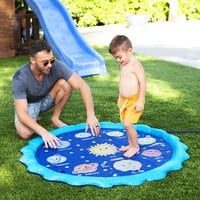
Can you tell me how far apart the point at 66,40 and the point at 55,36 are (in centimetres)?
25

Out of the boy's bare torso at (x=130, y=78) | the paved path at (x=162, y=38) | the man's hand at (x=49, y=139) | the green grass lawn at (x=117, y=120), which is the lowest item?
the paved path at (x=162, y=38)

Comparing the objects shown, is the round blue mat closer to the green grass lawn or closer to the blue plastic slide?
the green grass lawn

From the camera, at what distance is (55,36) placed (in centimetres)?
737

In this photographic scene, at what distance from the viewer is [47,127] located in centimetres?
425

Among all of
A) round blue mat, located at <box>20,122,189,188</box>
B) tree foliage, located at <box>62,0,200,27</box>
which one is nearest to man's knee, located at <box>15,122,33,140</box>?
round blue mat, located at <box>20,122,189,188</box>

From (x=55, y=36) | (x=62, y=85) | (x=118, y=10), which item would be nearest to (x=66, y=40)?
(x=55, y=36)

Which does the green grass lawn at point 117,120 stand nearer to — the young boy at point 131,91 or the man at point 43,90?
the man at point 43,90

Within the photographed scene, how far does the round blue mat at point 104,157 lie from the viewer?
2977 millimetres

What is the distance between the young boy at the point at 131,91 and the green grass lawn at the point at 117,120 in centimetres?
50

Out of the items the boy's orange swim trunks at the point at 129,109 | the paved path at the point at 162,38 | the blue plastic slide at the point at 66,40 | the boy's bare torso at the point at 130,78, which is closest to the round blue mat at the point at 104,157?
the boy's orange swim trunks at the point at 129,109

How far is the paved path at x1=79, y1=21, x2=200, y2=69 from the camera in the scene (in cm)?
870

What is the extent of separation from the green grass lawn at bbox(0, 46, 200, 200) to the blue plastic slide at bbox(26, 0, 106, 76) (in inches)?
9.7

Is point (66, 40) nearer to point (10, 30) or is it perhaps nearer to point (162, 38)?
point (10, 30)

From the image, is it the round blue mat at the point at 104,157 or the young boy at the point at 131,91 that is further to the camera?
the young boy at the point at 131,91
